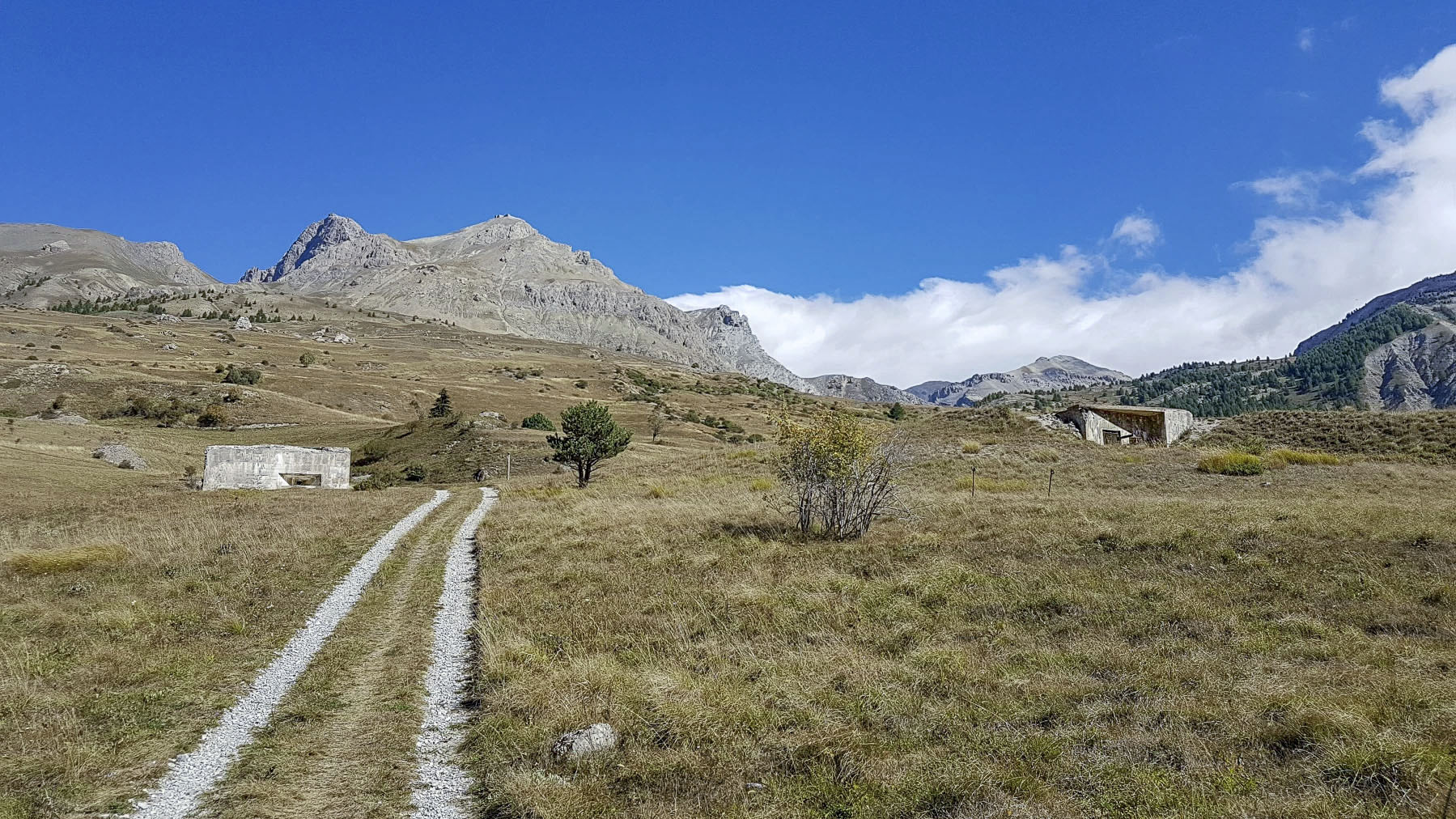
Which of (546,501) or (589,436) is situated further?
(589,436)

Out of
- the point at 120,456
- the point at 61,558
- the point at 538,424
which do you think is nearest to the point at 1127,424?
the point at 538,424

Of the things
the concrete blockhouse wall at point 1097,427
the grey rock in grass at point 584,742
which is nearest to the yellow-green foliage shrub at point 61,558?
the grey rock in grass at point 584,742

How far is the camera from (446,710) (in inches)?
339

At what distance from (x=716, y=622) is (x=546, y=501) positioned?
21290 mm

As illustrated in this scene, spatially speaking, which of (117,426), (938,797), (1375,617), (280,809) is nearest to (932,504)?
(1375,617)

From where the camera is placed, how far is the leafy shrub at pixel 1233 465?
3184 cm

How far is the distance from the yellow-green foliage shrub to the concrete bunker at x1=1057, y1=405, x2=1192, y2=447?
4881cm

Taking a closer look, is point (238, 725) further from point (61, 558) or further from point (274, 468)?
point (274, 468)

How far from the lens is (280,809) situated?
6.17 metres

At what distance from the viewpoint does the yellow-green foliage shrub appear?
54.6ft

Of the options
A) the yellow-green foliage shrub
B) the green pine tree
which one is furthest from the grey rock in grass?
the green pine tree

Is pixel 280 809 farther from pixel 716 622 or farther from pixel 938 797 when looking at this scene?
pixel 716 622

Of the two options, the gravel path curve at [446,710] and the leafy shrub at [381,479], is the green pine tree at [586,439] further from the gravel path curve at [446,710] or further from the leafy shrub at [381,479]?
the gravel path curve at [446,710]

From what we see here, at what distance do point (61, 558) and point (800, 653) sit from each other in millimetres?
17578
